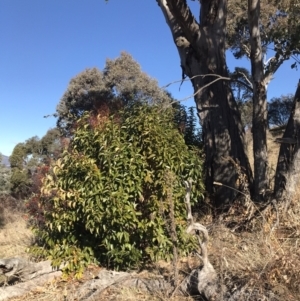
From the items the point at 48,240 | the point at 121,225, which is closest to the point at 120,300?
the point at 121,225

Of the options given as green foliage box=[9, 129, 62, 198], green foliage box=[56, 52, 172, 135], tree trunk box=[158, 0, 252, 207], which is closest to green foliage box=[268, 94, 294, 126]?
green foliage box=[56, 52, 172, 135]

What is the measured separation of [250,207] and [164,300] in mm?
2120

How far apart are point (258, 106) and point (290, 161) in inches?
43.8

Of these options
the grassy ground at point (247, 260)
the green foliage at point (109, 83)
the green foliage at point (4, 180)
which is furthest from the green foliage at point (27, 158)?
the grassy ground at point (247, 260)

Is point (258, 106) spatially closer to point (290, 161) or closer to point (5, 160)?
point (290, 161)

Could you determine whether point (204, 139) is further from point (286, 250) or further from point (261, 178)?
point (286, 250)

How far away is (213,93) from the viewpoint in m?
7.52

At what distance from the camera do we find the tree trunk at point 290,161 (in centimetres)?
596

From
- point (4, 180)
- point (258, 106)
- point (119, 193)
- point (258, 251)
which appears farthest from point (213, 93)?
point (4, 180)

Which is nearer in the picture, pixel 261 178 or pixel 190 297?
pixel 190 297

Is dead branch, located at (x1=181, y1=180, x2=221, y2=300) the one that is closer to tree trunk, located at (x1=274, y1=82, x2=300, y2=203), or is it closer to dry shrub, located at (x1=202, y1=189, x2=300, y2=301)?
dry shrub, located at (x1=202, y1=189, x2=300, y2=301)

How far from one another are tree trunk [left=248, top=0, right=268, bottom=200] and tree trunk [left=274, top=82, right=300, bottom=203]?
1.31 ft

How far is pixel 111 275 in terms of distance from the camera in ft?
18.2

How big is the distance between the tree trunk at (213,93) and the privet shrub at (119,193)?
3.73 feet
